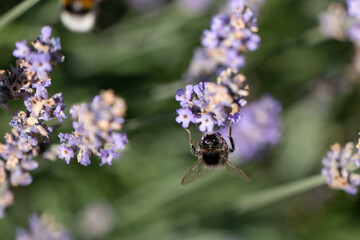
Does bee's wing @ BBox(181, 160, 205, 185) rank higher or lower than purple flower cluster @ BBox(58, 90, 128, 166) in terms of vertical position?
higher

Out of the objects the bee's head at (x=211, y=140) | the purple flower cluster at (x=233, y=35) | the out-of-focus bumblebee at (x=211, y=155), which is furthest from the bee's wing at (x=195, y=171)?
the purple flower cluster at (x=233, y=35)

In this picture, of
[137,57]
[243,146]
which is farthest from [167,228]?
[137,57]

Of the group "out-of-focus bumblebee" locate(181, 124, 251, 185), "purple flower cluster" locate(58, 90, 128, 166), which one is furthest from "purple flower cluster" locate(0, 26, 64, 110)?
"out-of-focus bumblebee" locate(181, 124, 251, 185)

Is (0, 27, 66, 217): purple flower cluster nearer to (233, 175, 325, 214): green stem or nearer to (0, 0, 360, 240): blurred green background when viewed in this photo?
(233, 175, 325, 214): green stem

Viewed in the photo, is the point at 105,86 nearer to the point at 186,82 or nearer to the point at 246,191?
the point at 186,82

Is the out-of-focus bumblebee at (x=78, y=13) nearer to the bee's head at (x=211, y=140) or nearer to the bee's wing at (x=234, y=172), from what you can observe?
the bee's head at (x=211, y=140)

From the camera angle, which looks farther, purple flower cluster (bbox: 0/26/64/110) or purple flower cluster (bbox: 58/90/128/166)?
purple flower cluster (bbox: 0/26/64/110)

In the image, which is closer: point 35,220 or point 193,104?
point 193,104
